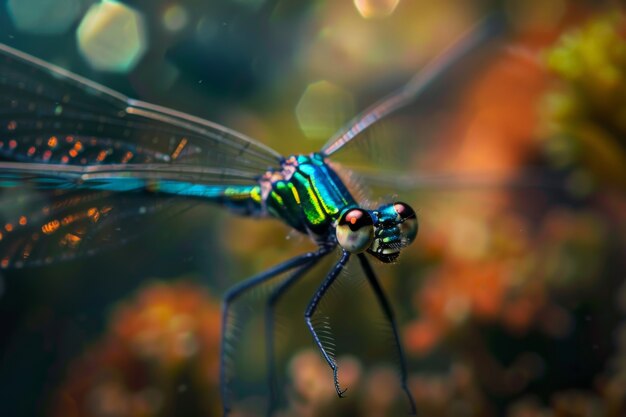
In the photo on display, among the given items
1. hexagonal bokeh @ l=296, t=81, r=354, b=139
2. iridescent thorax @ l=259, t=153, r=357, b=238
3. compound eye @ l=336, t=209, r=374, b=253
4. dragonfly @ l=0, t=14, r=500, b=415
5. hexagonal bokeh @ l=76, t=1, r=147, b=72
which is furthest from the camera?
hexagonal bokeh @ l=296, t=81, r=354, b=139

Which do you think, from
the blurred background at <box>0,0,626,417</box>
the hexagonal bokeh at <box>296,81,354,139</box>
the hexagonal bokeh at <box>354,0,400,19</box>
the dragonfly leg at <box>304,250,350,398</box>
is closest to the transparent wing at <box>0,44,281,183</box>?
the blurred background at <box>0,0,626,417</box>

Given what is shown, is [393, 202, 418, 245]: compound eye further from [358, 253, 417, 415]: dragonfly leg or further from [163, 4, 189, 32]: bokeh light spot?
[163, 4, 189, 32]: bokeh light spot

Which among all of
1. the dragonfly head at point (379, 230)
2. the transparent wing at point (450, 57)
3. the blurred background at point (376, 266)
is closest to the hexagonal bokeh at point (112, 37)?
the blurred background at point (376, 266)

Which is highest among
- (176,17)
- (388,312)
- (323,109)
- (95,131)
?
(176,17)

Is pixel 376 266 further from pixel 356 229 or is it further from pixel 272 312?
pixel 272 312

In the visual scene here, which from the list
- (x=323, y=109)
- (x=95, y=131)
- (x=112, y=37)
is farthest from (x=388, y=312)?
(x=112, y=37)

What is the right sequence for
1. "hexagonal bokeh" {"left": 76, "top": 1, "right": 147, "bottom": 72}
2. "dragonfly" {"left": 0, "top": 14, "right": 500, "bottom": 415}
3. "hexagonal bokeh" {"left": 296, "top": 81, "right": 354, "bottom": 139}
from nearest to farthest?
1. "dragonfly" {"left": 0, "top": 14, "right": 500, "bottom": 415}
2. "hexagonal bokeh" {"left": 76, "top": 1, "right": 147, "bottom": 72}
3. "hexagonal bokeh" {"left": 296, "top": 81, "right": 354, "bottom": 139}

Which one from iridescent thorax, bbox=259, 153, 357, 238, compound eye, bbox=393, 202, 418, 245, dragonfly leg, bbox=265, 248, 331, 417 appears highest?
iridescent thorax, bbox=259, 153, 357, 238
